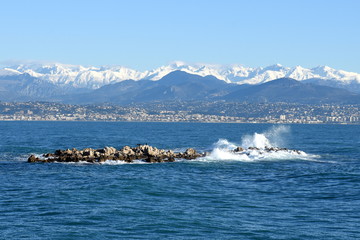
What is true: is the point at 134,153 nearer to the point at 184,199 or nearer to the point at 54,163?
the point at 54,163

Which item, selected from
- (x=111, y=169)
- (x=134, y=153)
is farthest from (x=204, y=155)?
(x=111, y=169)

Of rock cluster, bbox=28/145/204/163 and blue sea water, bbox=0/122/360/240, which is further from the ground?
rock cluster, bbox=28/145/204/163

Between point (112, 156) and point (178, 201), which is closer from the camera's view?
point (178, 201)

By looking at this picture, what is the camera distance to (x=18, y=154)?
8069 cm

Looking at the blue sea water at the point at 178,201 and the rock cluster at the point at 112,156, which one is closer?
the blue sea water at the point at 178,201

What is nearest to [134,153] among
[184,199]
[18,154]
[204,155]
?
[204,155]

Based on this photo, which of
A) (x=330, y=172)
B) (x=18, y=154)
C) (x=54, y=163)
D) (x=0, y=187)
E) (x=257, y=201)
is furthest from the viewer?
(x=18, y=154)

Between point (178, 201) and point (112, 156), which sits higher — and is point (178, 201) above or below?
below

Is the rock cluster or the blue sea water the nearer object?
the blue sea water

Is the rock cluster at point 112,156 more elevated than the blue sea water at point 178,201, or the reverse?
the rock cluster at point 112,156

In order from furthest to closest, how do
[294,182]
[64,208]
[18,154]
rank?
[18,154] → [294,182] → [64,208]

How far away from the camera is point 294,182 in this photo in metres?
52.5

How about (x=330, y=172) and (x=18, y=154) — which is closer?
(x=330, y=172)

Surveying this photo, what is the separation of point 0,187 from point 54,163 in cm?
1985
